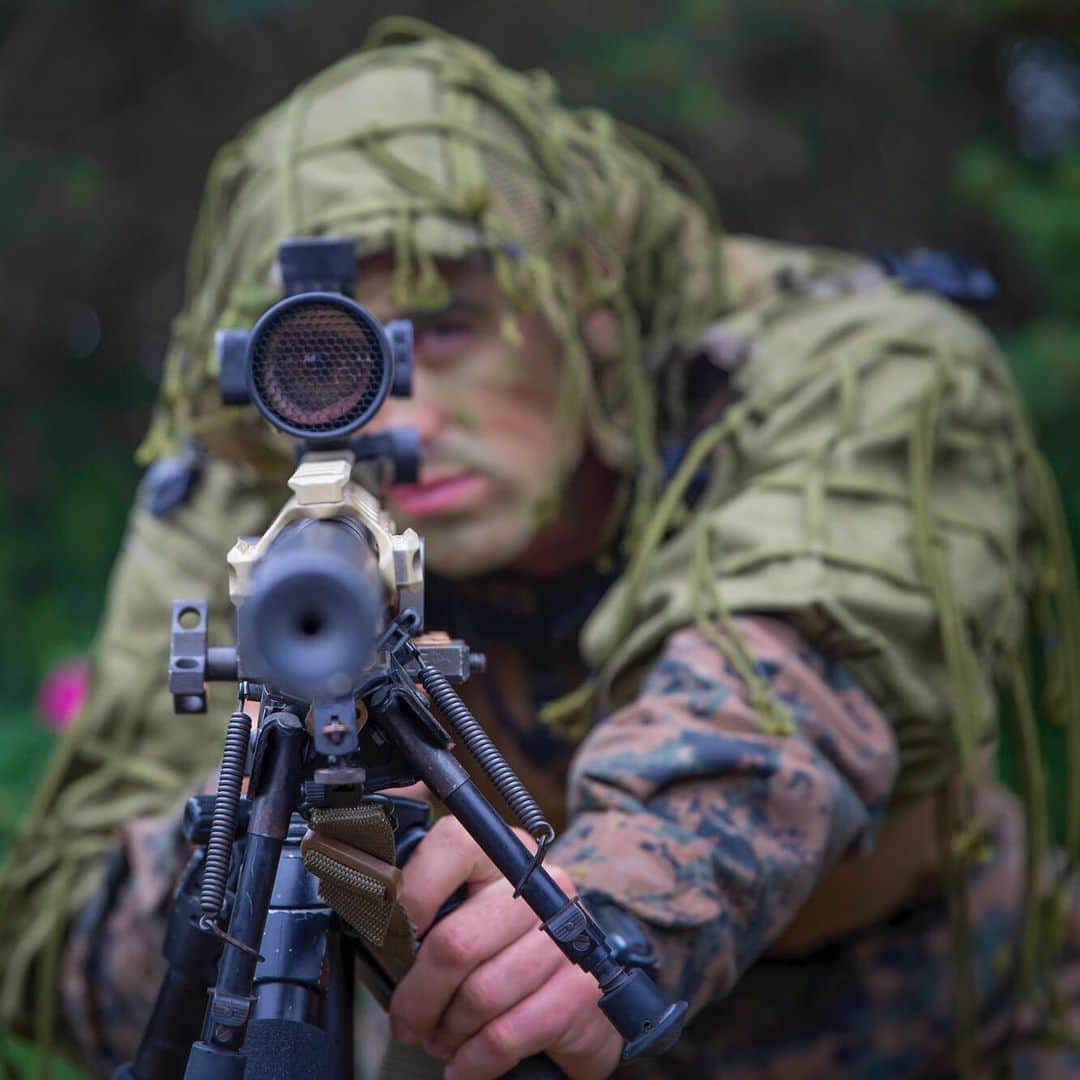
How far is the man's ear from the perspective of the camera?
2330mm

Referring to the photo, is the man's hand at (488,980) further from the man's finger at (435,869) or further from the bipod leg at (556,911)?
the bipod leg at (556,911)

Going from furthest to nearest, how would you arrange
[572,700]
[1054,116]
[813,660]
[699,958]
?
[1054,116] → [572,700] → [813,660] → [699,958]

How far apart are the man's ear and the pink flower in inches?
58.8

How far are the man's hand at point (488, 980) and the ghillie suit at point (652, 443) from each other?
1.60ft

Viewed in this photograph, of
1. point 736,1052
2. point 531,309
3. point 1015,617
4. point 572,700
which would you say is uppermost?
point 531,309

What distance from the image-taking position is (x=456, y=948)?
1292mm

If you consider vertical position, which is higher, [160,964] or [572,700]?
[572,700]

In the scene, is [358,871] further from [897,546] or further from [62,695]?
[62,695]

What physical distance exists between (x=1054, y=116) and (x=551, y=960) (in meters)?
3.55

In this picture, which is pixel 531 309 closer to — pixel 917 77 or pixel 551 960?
pixel 551 960

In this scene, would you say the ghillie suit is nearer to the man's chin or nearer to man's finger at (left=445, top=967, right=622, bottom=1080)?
the man's chin

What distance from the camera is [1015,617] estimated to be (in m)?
2.09

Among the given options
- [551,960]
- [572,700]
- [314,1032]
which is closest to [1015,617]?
[572,700]

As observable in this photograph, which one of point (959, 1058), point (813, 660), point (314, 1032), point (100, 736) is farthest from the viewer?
point (100, 736)
